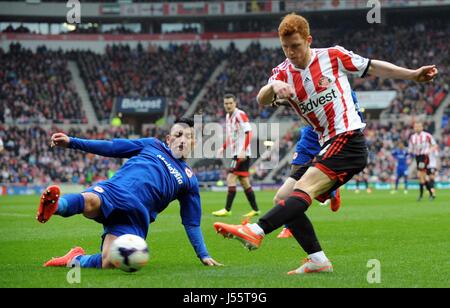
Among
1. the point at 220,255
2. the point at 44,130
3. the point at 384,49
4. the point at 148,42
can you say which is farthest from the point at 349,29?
the point at 220,255

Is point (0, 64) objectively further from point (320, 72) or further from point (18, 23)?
point (320, 72)

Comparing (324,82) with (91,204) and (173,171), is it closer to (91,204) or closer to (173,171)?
(173,171)

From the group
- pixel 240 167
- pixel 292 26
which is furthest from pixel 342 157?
pixel 240 167

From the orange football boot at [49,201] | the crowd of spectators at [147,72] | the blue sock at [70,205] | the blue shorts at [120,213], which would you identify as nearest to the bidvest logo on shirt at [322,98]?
the blue shorts at [120,213]

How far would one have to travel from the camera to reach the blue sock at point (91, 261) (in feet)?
23.3

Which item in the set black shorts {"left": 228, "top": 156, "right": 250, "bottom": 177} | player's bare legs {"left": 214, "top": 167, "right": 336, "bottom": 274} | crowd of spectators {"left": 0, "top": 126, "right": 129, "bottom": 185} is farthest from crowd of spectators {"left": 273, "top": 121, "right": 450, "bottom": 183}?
player's bare legs {"left": 214, "top": 167, "right": 336, "bottom": 274}

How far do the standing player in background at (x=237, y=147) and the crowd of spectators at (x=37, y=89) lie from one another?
92.5 ft

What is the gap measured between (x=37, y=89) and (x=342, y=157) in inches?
1658

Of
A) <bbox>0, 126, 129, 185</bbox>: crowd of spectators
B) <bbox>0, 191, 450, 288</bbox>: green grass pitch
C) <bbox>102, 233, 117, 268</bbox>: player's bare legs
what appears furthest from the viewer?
<bbox>0, 126, 129, 185</bbox>: crowd of spectators

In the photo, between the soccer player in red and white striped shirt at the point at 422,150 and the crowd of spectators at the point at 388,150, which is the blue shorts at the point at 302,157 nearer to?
the soccer player in red and white striped shirt at the point at 422,150

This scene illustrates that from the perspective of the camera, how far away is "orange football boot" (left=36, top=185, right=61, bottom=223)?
19.8 feet

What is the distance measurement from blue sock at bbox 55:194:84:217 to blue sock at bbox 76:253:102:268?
801 mm

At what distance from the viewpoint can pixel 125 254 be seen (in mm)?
5988

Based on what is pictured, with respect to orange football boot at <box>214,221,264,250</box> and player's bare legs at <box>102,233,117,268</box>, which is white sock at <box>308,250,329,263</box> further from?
player's bare legs at <box>102,233,117,268</box>
